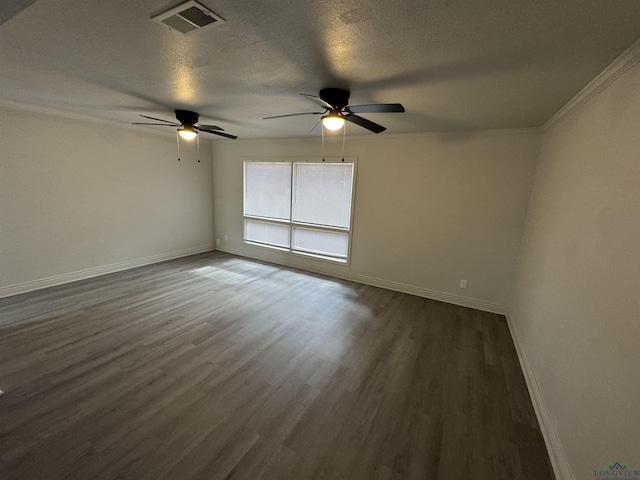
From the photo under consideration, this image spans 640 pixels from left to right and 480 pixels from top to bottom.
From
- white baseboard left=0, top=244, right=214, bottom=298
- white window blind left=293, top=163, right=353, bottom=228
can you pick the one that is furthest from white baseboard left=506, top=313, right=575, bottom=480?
white baseboard left=0, top=244, right=214, bottom=298

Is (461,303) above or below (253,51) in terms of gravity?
below

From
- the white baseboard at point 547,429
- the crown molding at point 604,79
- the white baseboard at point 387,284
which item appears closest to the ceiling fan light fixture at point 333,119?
the crown molding at point 604,79

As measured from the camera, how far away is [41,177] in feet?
11.8

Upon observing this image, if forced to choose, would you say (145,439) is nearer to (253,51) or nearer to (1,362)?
(1,362)

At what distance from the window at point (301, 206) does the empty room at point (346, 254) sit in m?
0.08

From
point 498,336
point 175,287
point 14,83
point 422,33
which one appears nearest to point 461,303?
point 498,336

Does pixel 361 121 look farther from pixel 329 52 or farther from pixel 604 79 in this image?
pixel 604 79

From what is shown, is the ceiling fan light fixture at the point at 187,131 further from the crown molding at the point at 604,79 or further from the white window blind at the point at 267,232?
→ the crown molding at the point at 604,79

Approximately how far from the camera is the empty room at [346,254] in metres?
1.38

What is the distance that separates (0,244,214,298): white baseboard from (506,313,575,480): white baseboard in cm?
583

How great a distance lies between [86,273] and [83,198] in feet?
3.92

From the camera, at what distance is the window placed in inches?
185

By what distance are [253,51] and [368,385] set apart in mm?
2623

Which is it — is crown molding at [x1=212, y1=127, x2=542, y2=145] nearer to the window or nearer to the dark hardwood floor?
the window
